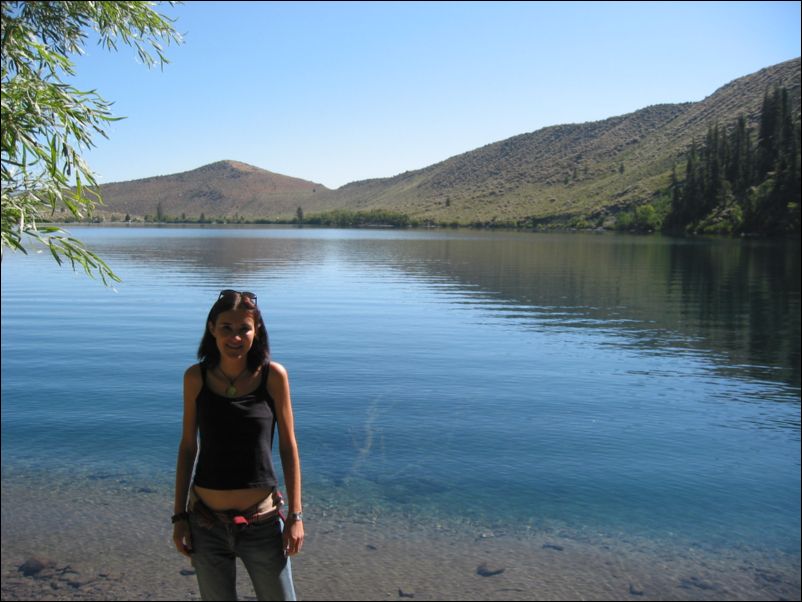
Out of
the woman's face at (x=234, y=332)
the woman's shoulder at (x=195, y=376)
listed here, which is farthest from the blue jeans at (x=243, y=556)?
the woman's face at (x=234, y=332)

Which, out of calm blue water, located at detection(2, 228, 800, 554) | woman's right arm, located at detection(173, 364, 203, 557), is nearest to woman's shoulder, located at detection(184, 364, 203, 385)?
woman's right arm, located at detection(173, 364, 203, 557)

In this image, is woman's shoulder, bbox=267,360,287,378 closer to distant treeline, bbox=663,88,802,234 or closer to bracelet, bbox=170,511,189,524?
bracelet, bbox=170,511,189,524

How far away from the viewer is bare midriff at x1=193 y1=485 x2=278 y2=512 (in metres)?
3.66

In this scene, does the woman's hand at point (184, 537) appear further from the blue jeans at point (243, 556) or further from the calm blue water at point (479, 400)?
the calm blue water at point (479, 400)

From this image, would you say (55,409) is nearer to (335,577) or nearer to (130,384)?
(130,384)

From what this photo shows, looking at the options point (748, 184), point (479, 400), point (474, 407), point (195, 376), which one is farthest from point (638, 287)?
point (748, 184)

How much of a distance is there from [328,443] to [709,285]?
4209 cm

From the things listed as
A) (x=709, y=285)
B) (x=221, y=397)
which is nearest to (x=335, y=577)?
(x=221, y=397)

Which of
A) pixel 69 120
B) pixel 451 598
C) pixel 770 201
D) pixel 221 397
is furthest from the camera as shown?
pixel 770 201

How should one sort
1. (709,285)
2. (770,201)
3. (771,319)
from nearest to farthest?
(771,319) < (709,285) < (770,201)

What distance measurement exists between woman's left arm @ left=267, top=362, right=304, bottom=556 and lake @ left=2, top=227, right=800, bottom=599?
8.91 meters

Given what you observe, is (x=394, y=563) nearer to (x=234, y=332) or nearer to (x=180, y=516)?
(x=180, y=516)

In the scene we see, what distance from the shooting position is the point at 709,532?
40.3 ft

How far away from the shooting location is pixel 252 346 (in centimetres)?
360
